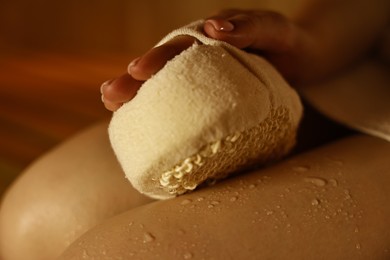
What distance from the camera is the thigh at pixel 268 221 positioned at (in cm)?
44

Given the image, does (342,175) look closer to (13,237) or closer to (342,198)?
(342,198)

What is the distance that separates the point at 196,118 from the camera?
1.39ft

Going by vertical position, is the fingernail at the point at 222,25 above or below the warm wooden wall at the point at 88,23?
above

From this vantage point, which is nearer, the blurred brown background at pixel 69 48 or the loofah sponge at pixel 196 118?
the loofah sponge at pixel 196 118

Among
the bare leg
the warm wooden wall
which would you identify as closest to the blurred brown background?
the warm wooden wall

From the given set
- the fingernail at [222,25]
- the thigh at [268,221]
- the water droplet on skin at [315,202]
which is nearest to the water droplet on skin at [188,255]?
the thigh at [268,221]

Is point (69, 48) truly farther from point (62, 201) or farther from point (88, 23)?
point (62, 201)

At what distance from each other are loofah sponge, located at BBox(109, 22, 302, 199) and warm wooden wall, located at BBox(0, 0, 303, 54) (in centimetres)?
153

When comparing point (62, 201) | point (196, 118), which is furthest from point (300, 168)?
point (62, 201)

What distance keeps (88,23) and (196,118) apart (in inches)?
73.2

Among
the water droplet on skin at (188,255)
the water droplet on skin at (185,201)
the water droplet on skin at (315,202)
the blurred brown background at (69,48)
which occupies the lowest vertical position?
the blurred brown background at (69,48)

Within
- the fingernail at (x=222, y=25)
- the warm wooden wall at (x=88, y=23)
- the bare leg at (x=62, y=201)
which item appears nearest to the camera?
the fingernail at (x=222, y=25)

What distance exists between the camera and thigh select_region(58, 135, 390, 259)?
440mm

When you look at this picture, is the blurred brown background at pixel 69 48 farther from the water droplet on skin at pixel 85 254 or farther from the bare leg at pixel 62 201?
the water droplet on skin at pixel 85 254
